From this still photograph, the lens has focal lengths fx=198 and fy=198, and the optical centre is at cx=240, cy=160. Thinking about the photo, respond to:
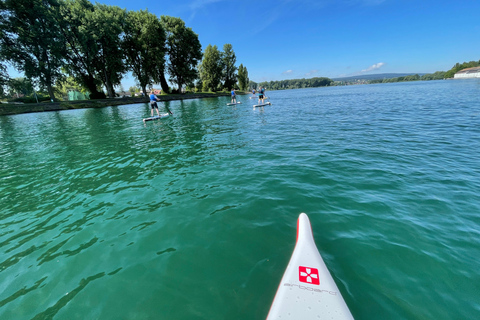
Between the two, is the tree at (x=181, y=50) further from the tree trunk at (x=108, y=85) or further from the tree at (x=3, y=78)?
the tree at (x=3, y=78)

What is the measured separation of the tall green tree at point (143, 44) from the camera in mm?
54312

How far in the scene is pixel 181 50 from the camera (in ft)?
224

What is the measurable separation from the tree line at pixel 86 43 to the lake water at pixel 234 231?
4884 cm

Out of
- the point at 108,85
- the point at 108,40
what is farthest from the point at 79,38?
the point at 108,85

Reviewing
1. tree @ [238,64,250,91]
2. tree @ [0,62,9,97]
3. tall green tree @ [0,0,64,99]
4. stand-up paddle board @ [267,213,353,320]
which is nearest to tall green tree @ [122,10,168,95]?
tall green tree @ [0,0,64,99]

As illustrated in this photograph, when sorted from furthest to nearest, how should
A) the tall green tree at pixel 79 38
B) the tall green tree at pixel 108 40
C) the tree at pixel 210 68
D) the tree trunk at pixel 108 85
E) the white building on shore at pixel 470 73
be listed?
the white building on shore at pixel 470 73 < the tree at pixel 210 68 < the tree trunk at pixel 108 85 < the tall green tree at pixel 108 40 < the tall green tree at pixel 79 38

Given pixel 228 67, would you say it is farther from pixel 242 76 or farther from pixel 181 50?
pixel 181 50

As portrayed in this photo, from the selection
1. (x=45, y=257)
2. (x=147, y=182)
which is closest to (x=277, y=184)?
(x=147, y=182)

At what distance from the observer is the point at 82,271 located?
3.99 m

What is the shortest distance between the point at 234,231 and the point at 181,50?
254 feet

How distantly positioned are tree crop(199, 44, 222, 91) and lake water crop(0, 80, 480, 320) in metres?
81.9

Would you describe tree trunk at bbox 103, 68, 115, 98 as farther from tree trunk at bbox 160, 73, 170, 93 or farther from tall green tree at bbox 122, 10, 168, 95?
tree trunk at bbox 160, 73, 170, 93

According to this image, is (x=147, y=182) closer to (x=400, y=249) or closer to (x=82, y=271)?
(x=82, y=271)

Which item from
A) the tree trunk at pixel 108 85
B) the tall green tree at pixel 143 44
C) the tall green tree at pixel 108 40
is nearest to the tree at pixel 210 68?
the tall green tree at pixel 143 44
